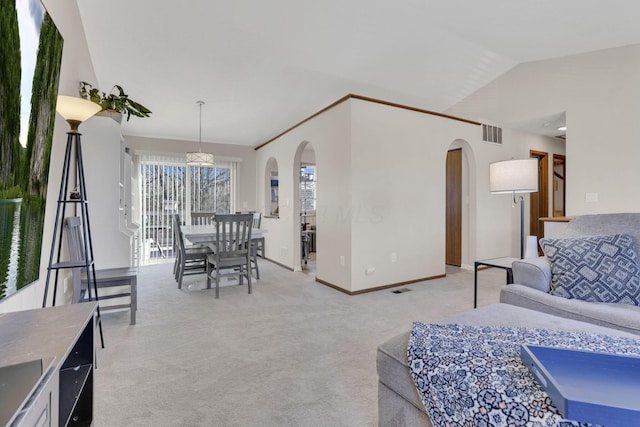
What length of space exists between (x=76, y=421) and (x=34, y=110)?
117 centimetres

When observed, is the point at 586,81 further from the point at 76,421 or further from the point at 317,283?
the point at 76,421

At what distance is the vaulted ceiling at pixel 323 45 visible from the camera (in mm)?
2688

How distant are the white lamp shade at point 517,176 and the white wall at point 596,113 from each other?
169 centimetres

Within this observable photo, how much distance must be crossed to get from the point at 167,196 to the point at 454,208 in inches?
209

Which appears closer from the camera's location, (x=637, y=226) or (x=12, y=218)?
(x=12, y=218)

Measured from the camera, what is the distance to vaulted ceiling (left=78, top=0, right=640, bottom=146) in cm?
269

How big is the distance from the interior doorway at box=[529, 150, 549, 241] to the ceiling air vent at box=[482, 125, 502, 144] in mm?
858

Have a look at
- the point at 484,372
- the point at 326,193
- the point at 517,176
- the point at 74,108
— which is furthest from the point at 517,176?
the point at 74,108

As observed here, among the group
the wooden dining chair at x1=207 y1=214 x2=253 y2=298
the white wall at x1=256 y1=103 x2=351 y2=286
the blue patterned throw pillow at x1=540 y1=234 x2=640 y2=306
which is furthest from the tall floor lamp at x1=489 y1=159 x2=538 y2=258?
the wooden dining chair at x1=207 y1=214 x2=253 y2=298

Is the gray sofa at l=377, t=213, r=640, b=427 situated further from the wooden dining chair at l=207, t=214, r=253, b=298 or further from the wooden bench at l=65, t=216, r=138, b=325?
the wooden dining chair at l=207, t=214, r=253, b=298

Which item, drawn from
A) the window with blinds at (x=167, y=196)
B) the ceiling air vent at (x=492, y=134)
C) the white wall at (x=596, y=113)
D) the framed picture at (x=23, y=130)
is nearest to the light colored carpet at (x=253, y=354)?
the framed picture at (x=23, y=130)

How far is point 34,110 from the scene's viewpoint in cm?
113

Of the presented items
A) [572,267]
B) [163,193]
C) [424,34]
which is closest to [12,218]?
[572,267]

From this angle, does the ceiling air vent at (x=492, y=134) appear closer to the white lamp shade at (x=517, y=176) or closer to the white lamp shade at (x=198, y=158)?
the white lamp shade at (x=517, y=176)
